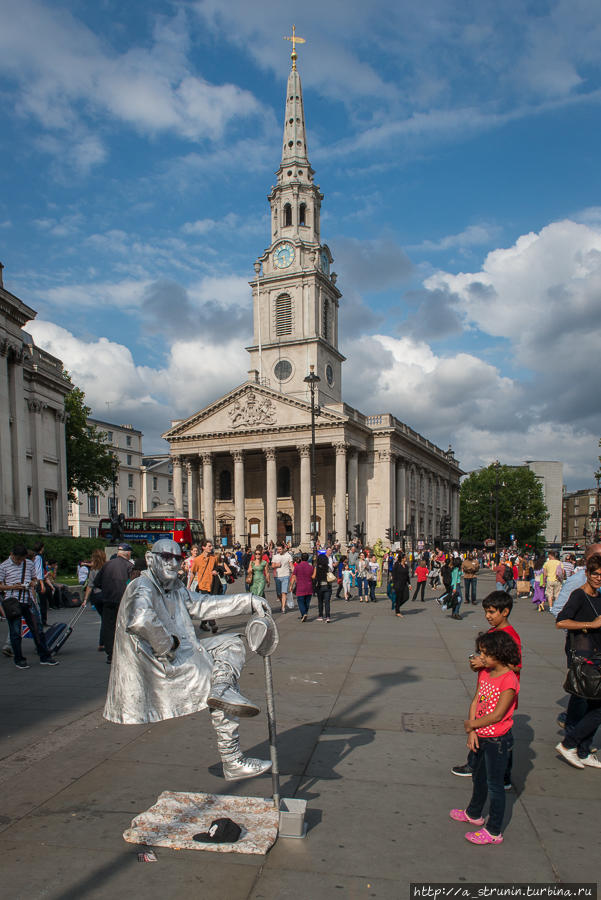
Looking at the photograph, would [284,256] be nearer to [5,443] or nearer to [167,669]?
[5,443]

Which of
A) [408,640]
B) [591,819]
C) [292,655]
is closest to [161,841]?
[591,819]

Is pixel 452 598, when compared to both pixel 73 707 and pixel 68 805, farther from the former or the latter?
Result: pixel 68 805

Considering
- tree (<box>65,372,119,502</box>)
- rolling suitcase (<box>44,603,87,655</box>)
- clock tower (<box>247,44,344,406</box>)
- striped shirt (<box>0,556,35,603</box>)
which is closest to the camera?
striped shirt (<box>0,556,35,603</box>)

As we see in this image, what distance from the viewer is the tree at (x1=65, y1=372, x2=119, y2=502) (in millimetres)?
50625

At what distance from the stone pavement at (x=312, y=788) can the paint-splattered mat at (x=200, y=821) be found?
7 centimetres

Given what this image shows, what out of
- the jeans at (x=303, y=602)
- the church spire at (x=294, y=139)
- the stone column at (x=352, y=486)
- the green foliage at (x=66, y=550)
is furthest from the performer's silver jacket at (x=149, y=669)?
the church spire at (x=294, y=139)

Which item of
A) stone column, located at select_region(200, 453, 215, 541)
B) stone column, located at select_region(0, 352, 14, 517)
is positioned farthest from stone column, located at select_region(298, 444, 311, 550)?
stone column, located at select_region(0, 352, 14, 517)

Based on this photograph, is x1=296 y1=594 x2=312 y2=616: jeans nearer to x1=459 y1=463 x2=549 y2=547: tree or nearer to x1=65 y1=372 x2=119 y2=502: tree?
x1=65 y1=372 x2=119 y2=502: tree

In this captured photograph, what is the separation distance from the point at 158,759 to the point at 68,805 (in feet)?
3.53

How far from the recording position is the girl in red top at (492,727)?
3.93 meters

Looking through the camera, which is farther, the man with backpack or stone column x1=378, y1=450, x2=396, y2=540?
stone column x1=378, y1=450, x2=396, y2=540

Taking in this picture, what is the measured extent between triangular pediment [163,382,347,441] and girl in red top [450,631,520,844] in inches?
2017

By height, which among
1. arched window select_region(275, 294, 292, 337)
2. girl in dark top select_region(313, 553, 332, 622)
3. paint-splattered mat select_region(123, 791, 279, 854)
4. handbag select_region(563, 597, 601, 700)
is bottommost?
girl in dark top select_region(313, 553, 332, 622)

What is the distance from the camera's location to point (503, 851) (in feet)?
12.6
